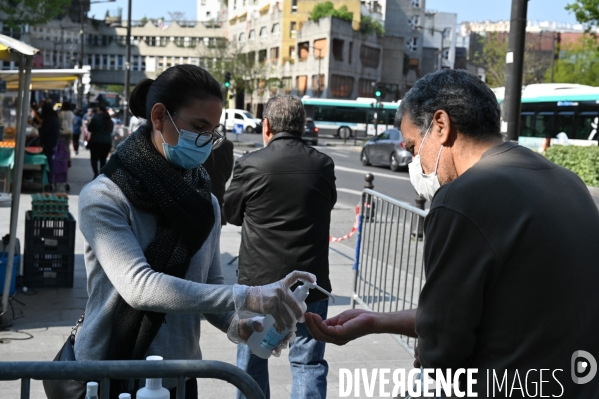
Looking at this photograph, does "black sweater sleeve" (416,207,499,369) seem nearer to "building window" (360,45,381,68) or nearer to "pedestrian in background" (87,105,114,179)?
"pedestrian in background" (87,105,114,179)

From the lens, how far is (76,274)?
8.71 m

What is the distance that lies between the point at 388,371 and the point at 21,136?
3.75 metres

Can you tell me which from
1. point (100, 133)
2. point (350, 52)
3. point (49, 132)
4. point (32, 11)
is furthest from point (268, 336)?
point (350, 52)

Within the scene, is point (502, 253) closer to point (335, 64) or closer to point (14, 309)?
point (14, 309)

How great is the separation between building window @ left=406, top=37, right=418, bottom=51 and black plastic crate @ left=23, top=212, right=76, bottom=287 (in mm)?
83803

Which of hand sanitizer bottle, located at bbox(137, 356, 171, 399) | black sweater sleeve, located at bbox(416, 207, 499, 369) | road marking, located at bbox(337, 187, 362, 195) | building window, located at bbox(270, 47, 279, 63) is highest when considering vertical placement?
building window, located at bbox(270, 47, 279, 63)

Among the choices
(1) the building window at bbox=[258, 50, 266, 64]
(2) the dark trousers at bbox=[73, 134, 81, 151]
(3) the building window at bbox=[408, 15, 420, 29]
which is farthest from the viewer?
(3) the building window at bbox=[408, 15, 420, 29]

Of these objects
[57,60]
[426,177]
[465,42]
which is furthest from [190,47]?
[426,177]

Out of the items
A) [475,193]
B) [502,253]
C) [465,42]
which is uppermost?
[465,42]

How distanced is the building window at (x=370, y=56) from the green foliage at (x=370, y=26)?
162cm

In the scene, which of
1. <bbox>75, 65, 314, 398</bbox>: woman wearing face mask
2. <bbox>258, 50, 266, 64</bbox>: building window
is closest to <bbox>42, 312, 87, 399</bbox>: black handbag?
<bbox>75, 65, 314, 398</bbox>: woman wearing face mask

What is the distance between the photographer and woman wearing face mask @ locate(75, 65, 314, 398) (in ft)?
7.80

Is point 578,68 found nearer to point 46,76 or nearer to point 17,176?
point 46,76

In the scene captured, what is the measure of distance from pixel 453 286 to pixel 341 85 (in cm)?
7398
